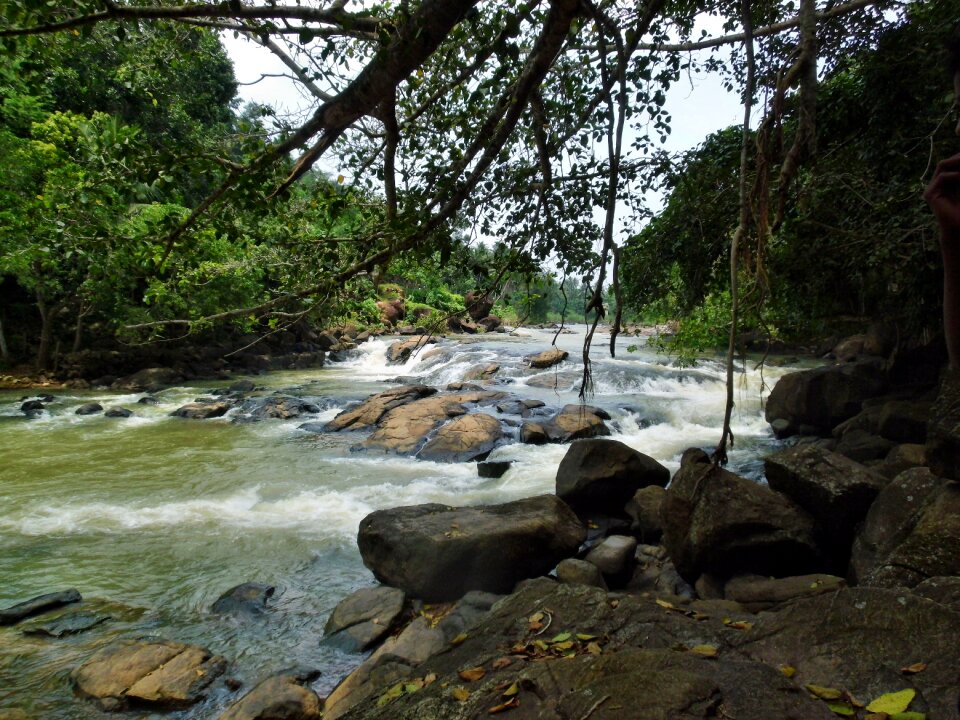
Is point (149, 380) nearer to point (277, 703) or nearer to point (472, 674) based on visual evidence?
point (277, 703)

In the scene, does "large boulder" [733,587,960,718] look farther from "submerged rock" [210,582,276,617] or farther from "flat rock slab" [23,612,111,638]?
"flat rock slab" [23,612,111,638]

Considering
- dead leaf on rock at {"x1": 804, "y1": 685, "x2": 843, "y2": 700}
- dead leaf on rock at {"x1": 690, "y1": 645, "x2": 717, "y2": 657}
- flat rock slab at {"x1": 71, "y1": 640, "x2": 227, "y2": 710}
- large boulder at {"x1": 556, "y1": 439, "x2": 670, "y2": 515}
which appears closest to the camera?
dead leaf on rock at {"x1": 804, "y1": 685, "x2": 843, "y2": 700}

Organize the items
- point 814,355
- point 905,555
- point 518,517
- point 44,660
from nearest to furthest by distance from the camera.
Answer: point 905,555 → point 44,660 → point 518,517 → point 814,355

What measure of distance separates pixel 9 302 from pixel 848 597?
23650 millimetres

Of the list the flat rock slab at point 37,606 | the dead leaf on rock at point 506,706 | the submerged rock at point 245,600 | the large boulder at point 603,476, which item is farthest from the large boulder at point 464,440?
the dead leaf on rock at point 506,706

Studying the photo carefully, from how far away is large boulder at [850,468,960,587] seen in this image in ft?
10.5

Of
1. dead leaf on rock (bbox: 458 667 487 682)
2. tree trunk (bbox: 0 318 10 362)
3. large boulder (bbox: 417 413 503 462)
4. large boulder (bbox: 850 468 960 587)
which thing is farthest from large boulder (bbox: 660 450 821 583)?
tree trunk (bbox: 0 318 10 362)

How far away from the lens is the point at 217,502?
8.09 metres

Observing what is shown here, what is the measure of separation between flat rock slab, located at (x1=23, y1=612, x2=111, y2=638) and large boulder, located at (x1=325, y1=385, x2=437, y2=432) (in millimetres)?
7014

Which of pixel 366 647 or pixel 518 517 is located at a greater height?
pixel 518 517

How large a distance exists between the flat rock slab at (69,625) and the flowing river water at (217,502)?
7 centimetres

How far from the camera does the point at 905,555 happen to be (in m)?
3.31

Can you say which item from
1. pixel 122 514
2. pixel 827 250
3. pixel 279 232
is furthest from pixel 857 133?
pixel 122 514

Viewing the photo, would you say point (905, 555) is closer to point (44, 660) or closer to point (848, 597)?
point (848, 597)
